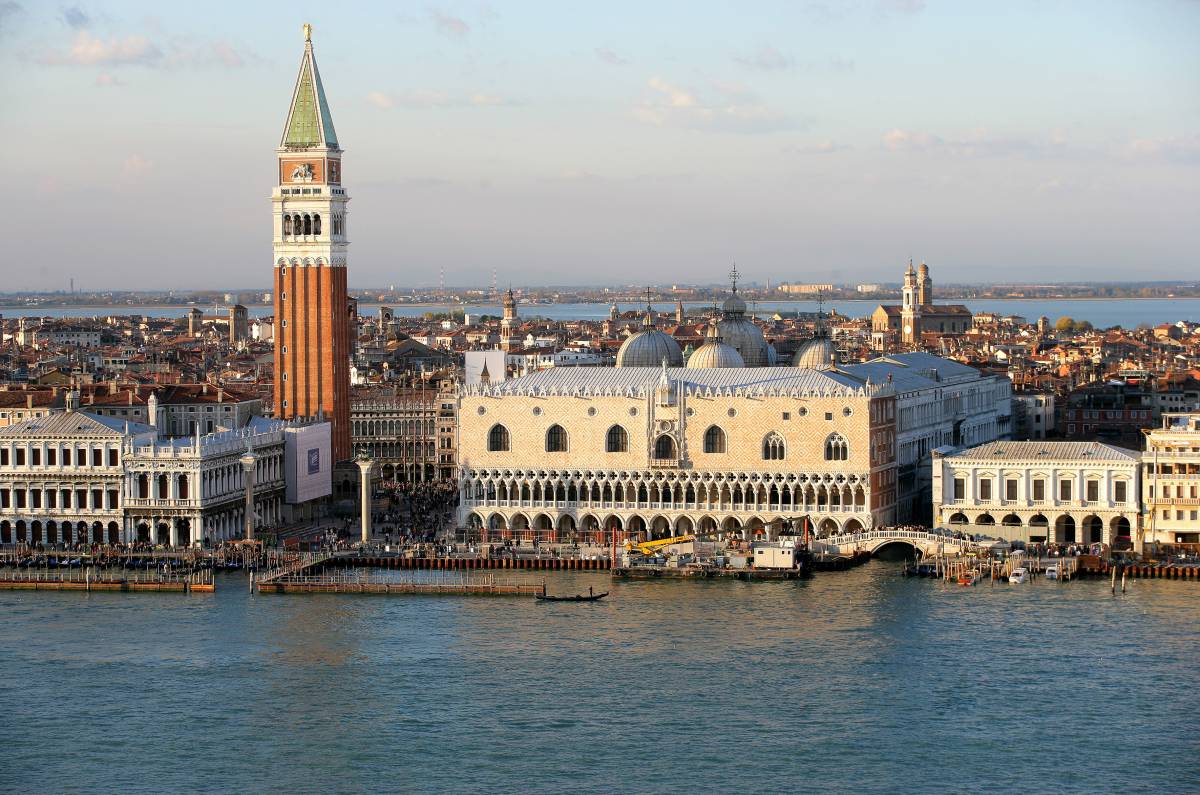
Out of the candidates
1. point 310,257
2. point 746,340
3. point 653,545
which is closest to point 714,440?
point 653,545

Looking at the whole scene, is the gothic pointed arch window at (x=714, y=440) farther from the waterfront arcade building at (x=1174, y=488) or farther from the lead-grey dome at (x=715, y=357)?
the waterfront arcade building at (x=1174, y=488)

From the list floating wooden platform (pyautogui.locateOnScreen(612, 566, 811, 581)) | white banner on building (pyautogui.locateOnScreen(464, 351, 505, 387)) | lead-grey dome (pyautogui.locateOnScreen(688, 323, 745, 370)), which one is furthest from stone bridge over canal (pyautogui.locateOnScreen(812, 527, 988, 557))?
white banner on building (pyautogui.locateOnScreen(464, 351, 505, 387))

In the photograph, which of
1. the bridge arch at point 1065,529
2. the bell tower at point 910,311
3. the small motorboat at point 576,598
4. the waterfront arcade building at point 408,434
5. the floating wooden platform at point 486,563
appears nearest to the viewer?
the small motorboat at point 576,598

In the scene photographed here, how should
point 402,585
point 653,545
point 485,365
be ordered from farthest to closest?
1. point 485,365
2. point 653,545
3. point 402,585

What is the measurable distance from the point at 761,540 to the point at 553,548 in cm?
383

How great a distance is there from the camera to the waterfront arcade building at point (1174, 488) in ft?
131

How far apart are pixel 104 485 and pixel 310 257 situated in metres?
8.05

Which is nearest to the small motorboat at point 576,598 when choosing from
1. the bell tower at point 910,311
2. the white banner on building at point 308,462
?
the white banner on building at point 308,462

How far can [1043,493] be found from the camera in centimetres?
4128

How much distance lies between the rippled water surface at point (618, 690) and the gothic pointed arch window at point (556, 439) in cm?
592

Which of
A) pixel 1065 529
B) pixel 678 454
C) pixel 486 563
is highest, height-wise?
pixel 678 454

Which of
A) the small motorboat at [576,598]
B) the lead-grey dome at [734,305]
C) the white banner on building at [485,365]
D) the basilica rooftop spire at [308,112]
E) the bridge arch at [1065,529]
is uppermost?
the basilica rooftop spire at [308,112]

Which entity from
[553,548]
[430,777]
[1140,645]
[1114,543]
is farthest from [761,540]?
[430,777]

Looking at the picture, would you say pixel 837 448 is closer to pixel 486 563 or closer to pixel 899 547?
pixel 899 547
